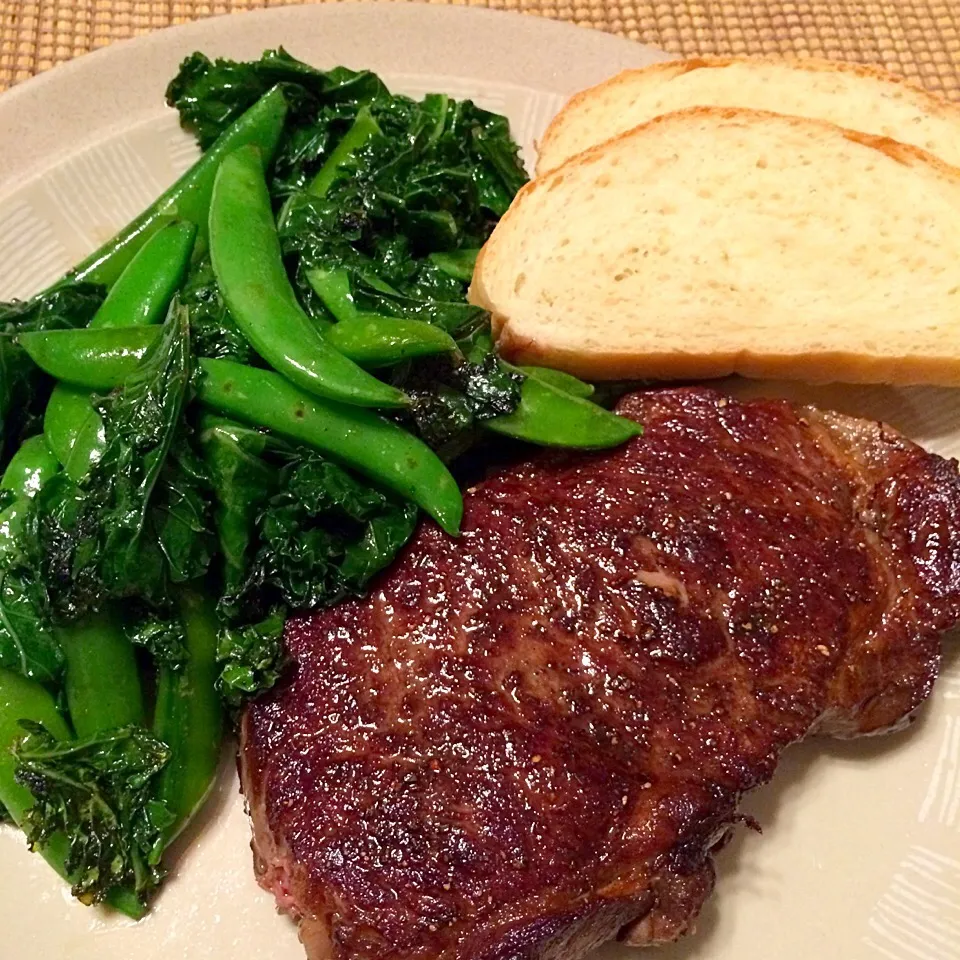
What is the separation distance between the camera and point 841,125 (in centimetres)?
420

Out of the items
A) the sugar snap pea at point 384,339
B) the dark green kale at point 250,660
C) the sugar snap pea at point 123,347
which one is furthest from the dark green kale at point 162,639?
the sugar snap pea at point 384,339

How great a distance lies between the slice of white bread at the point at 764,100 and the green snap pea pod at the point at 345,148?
32.0 inches

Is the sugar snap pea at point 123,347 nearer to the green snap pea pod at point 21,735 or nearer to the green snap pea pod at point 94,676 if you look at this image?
the green snap pea pod at point 94,676

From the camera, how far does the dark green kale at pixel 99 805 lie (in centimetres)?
280

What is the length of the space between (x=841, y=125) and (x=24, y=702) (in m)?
4.08

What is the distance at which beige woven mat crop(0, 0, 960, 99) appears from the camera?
495 centimetres

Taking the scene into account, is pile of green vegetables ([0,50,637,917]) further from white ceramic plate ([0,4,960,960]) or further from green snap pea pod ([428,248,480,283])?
green snap pea pod ([428,248,480,283])

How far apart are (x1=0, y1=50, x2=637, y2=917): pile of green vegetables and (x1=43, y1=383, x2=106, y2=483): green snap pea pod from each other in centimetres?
1

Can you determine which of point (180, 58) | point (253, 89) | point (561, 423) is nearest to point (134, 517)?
point (561, 423)

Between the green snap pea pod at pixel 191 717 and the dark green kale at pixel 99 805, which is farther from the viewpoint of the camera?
the green snap pea pod at pixel 191 717

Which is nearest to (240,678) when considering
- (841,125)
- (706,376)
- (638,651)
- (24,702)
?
(24,702)

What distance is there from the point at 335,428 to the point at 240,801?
4.34 feet

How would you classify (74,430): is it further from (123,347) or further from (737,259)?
(737,259)

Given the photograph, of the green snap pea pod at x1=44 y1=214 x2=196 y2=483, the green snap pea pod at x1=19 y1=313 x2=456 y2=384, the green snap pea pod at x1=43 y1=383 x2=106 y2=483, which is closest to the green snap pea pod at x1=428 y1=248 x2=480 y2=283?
the green snap pea pod at x1=19 y1=313 x2=456 y2=384
